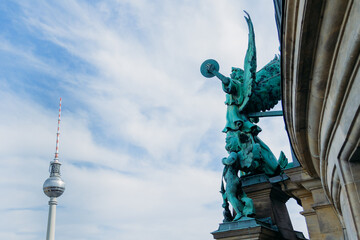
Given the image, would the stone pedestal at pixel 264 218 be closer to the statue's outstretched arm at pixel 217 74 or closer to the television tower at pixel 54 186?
the statue's outstretched arm at pixel 217 74

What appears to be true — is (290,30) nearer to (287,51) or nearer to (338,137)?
(287,51)

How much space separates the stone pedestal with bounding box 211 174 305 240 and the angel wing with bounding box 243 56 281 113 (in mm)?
2111

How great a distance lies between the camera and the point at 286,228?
359 inches

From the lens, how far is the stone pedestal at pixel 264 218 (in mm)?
7910

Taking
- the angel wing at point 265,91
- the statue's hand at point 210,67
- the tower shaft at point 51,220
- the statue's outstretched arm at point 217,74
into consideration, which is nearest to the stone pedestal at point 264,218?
the angel wing at point 265,91

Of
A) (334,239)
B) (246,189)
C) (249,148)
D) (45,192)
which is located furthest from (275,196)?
(45,192)

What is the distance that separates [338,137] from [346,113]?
18.3 inches

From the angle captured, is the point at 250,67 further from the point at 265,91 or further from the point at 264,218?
the point at 264,218

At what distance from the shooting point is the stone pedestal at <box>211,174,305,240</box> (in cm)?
791

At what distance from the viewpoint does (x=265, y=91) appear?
10.7 metres

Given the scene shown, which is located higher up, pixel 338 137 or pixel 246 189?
pixel 246 189

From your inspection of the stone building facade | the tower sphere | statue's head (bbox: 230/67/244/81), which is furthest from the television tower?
the stone building facade

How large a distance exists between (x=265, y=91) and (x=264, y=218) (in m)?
3.70

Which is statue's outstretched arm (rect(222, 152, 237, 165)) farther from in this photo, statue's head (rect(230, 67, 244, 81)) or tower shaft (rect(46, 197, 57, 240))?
tower shaft (rect(46, 197, 57, 240))
